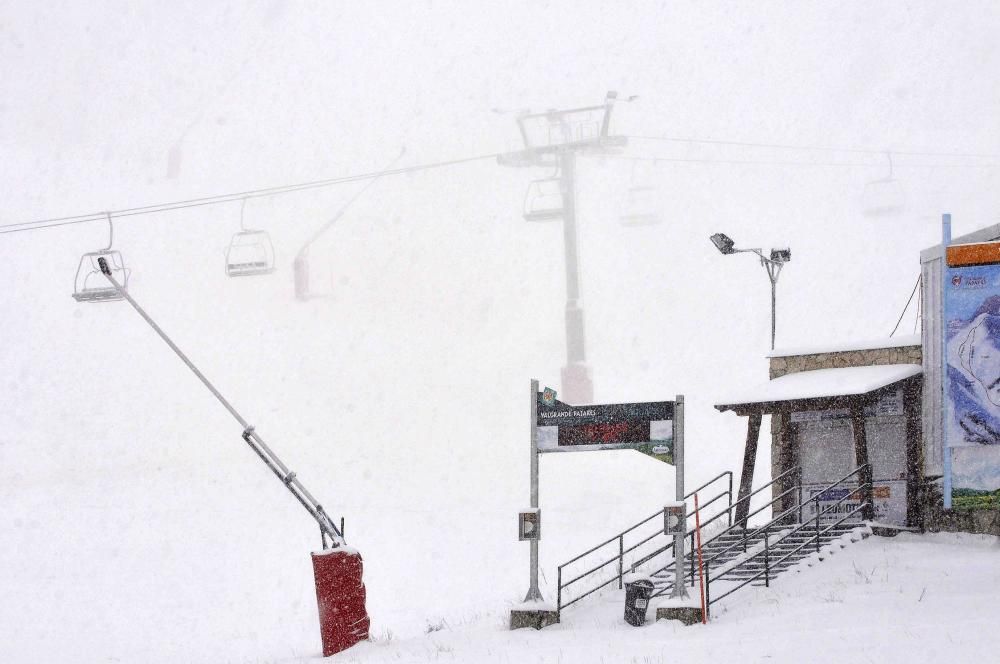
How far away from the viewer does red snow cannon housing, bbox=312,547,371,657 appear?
60.2 feet

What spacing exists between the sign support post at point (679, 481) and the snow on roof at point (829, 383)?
14.6 feet

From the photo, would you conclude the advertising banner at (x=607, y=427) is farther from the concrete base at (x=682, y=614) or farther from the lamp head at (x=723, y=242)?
the lamp head at (x=723, y=242)

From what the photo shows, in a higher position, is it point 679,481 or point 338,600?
point 679,481

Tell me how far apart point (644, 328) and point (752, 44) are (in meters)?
80.7

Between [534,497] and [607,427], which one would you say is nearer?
[607,427]

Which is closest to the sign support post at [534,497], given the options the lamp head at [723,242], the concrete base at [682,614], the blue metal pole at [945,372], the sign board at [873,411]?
the concrete base at [682,614]

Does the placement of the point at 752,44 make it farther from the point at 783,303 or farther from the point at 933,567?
the point at 933,567

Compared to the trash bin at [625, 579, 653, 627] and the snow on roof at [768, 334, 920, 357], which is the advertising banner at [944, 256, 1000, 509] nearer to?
the snow on roof at [768, 334, 920, 357]

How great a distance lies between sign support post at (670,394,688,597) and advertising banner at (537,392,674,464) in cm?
18

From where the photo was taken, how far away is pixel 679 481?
17.6 metres

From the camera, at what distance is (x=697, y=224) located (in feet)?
369

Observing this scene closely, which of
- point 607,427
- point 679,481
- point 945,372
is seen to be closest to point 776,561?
point 679,481

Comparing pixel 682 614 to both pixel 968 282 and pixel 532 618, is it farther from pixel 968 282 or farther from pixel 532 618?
pixel 968 282

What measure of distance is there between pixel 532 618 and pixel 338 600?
2982mm
